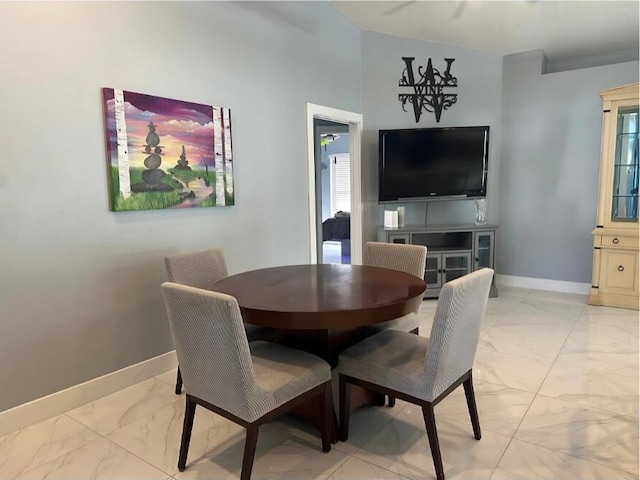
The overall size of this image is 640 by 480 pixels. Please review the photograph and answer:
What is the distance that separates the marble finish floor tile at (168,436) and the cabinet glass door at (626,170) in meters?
4.00

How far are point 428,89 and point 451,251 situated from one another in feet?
5.97

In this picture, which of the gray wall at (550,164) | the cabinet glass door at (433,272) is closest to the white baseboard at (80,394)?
the cabinet glass door at (433,272)

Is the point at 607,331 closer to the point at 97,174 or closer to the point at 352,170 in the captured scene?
the point at 352,170

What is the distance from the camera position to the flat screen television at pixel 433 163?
455 centimetres

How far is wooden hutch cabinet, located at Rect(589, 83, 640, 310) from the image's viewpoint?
13.1ft

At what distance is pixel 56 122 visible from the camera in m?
2.29

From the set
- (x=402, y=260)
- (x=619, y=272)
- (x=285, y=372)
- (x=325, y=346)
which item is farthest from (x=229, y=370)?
(x=619, y=272)

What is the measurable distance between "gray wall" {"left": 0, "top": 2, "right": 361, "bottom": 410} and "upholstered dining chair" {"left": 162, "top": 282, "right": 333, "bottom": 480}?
1.02 metres

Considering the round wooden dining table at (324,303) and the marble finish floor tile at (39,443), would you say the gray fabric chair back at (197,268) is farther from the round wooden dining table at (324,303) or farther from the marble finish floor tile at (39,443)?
the marble finish floor tile at (39,443)

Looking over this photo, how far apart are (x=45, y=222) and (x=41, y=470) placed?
120 centimetres

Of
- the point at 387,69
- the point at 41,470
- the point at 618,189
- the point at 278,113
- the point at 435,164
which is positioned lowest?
the point at 41,470

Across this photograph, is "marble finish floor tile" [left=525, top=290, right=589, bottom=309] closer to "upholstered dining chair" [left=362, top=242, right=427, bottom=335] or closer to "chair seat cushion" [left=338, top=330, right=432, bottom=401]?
"upholstered dining chair" [left=362, top=242, right=427, bottom=335]

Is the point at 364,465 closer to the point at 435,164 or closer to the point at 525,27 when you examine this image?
the point at 435,164

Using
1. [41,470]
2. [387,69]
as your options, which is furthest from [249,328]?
[387,69]
